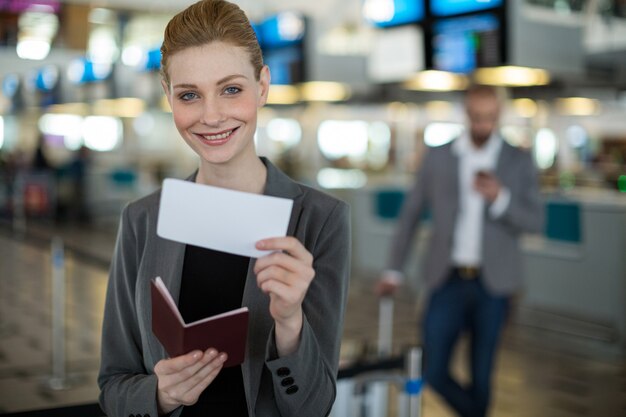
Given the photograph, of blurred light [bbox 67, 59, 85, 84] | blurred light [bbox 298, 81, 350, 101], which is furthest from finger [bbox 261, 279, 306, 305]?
blurred light [bbox 67, 59, 85, 84]

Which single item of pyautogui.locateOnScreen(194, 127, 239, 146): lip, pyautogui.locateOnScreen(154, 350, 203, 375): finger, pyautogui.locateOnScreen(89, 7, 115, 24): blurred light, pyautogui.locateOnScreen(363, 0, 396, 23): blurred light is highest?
pyautogui.locateOnScreen(89, 7, 115, 24): blurred light

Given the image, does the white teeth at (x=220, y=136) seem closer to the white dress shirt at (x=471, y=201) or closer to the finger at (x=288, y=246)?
the finger at (x=288, y=246)

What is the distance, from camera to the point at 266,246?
124 centimetres

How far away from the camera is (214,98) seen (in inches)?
52.7

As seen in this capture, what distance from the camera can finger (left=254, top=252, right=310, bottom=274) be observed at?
1.22m

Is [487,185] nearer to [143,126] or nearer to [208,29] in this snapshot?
[208,29]

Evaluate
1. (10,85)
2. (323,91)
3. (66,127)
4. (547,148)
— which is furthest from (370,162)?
(10,85)

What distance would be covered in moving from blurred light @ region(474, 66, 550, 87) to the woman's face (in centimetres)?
672

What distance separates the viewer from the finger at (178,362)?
1.26 metres

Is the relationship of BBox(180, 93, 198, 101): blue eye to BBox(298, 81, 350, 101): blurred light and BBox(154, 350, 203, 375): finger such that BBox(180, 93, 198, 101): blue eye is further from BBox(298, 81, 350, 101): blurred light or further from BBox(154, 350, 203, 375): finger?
BBox(298, 81, 350, 101): blurred light

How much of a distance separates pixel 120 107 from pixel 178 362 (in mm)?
18337

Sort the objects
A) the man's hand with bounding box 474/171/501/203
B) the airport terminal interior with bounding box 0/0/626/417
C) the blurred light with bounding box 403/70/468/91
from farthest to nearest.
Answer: the blurred light with bounding box 403/70/468/91 < the airport terminal interior with bounding box 0/0/626/417 < the man's hand with bounding box 474/171/501/203

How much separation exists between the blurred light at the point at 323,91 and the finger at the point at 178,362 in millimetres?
10392

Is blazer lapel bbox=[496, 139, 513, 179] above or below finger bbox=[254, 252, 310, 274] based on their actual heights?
above
